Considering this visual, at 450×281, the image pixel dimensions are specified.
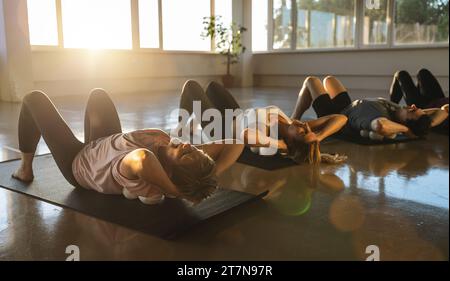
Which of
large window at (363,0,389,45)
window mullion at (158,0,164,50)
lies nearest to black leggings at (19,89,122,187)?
window mullion at (158,0,164,50)

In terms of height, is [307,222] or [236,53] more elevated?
[236,53]

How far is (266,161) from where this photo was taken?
2410 mm

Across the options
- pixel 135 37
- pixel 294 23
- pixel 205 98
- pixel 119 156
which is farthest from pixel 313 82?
pixel 294 23

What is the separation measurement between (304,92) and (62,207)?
218 cm

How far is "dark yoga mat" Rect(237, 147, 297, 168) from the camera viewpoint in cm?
231

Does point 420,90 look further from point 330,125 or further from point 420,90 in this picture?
point 330,125

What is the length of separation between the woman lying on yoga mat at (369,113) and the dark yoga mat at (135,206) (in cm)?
150

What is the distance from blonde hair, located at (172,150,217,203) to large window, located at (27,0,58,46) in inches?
241

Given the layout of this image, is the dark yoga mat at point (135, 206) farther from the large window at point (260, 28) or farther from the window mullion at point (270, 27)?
the window mullion at point (270, 27)

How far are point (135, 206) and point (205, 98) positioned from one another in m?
1.43

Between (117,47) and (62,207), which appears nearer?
(62,207)

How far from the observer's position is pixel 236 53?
955cm
